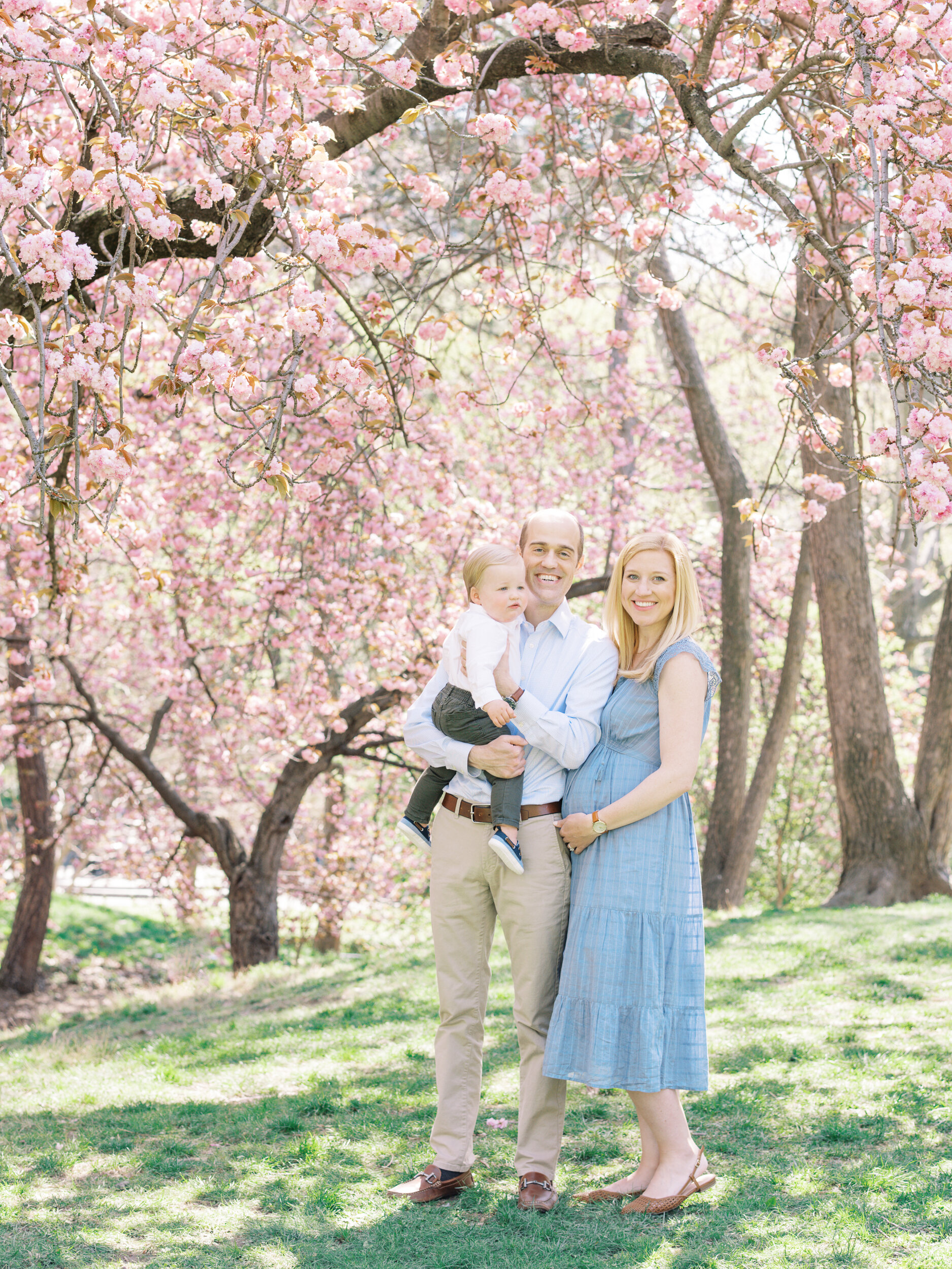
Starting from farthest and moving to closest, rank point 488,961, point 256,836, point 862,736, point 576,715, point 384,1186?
point 256,836 < point 862,736 < point 384,1186 < point 488,961 < point 576,715

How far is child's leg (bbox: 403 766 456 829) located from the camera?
10.2ft

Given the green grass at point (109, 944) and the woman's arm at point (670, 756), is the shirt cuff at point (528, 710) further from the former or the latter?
the green grass at point (109, 944)

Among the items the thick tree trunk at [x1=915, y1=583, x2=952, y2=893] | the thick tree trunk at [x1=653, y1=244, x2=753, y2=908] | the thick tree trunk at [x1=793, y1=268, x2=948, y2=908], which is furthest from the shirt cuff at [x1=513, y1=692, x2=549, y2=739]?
the thick tree trunk at [x1=653, y1=244, x2=753, y2=908]

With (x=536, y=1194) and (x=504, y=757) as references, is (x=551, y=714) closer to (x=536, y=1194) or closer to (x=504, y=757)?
(x=504, y=757)

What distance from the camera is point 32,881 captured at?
33.4 ft

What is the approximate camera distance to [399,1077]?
4.49 meters

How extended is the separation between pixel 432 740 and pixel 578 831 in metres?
0.50

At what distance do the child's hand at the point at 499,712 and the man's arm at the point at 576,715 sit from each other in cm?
5

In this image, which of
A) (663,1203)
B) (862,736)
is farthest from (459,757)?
(862,736)

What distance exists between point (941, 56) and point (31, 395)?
14.1 feet

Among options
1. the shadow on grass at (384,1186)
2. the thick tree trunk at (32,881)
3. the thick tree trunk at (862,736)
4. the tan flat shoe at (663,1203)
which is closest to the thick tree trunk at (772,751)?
the thick tree trunk at (862,736)

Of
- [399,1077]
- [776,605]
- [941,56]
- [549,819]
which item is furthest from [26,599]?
[776,605]

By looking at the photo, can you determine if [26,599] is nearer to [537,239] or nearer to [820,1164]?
[537,239]

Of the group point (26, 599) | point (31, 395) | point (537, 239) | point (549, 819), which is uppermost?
point (537, 239)
